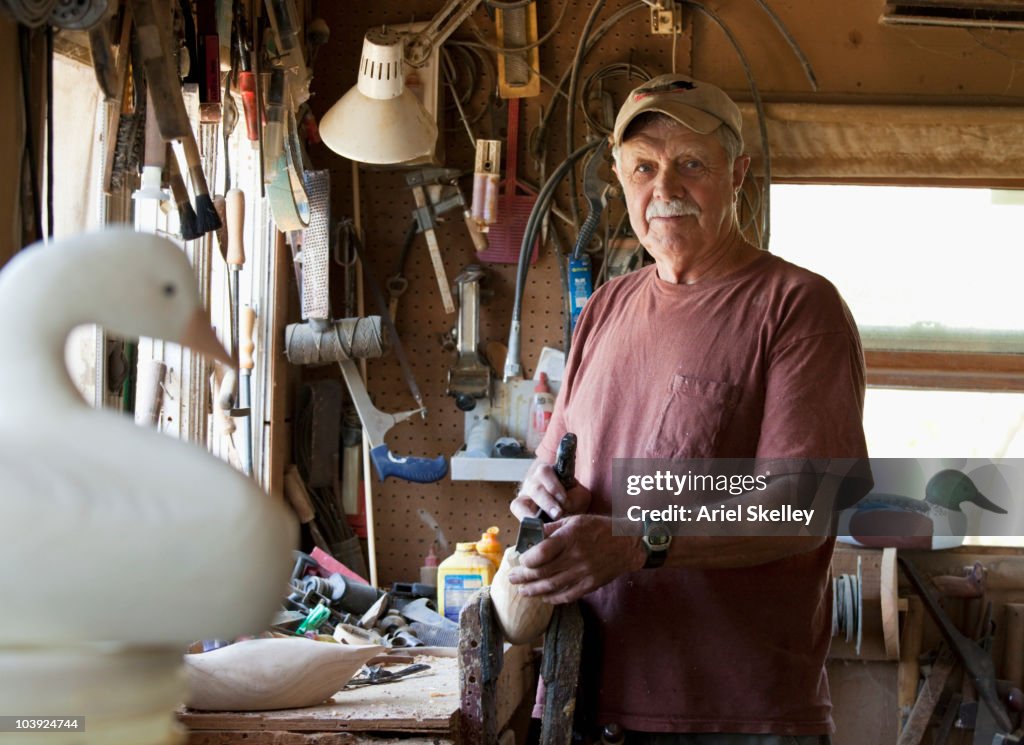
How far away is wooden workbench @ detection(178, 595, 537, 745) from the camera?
1.77 metres

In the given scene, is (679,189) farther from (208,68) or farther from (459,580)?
(459,580)

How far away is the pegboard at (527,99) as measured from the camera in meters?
3.18

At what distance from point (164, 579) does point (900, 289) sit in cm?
302

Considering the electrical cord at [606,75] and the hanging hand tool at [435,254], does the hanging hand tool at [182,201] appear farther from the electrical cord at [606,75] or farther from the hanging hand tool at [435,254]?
the electrical cord at [606,75]

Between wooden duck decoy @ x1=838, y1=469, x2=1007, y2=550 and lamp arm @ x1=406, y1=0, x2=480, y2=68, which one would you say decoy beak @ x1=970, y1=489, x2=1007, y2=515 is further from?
lamp arm @ x1=406, y1=0, x2=480, y2=68

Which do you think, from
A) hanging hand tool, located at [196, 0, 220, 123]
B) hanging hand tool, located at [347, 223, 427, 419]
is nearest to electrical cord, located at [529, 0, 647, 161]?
hanging hand tool, located at [347, 223, 427, 419]

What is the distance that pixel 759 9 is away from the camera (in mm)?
3191

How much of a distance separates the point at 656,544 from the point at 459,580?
43.7 inches

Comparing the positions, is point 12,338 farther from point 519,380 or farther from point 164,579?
point 519,380

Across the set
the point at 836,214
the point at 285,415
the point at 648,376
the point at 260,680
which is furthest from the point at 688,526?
the point at 836,214

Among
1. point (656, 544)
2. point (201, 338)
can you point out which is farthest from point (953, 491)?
point (201, 338)

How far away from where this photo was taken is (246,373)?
278cm

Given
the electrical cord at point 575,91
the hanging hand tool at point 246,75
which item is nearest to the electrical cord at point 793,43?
the electrical cord at point 575,91

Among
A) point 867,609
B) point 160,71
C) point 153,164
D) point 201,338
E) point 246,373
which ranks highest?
point 160,71
